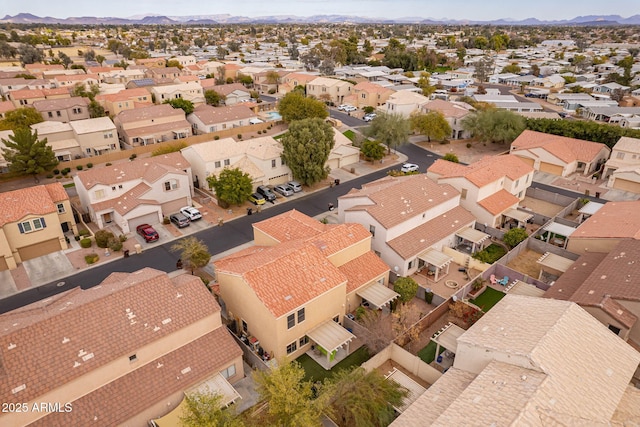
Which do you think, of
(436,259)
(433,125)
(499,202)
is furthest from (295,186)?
(433,125)

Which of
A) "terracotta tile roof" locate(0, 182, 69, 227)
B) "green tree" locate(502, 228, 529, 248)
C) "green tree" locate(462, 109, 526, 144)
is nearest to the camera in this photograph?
"terracotta tile roof" locate(0, 182, 69, 227)

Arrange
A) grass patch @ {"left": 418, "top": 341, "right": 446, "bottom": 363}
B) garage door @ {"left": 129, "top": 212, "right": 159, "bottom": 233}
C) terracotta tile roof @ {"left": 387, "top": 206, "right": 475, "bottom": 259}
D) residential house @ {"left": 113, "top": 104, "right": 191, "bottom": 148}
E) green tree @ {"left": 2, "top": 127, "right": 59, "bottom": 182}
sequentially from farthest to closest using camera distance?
residential house @ {"left": 113, "top": 104, "right": 191, "bottom": 148} → green tree @ {"left": 2, "top": 127, "right": 59, "bottom": 182} → garage door @ {"left": 129, "top": 212, "right": 159, "bottom": 233} → terracotta tile roof @ {"left": 387, "top": 206, "right": 475, "bottom": 259} → grass patch @ {"left": 418, "top": 341, "right": 446, "bottom": 363}

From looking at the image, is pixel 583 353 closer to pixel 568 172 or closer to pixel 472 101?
pixel 568 172

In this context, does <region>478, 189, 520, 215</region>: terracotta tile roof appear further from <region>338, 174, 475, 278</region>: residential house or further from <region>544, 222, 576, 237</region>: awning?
<region>544, 222, 576, 237</region>: awning

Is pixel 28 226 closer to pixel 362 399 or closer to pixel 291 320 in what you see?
pixel 291 320

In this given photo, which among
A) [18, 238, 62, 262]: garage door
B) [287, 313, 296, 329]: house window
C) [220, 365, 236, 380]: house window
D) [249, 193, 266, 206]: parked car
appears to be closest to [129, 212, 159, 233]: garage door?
[18, 238, 62, 262]: garage door

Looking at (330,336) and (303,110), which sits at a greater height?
(303,110)
